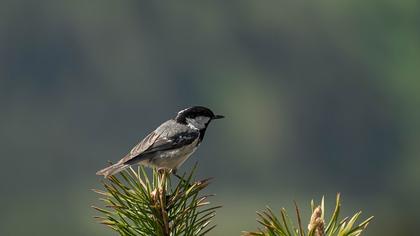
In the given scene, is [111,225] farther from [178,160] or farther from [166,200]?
[178,160]

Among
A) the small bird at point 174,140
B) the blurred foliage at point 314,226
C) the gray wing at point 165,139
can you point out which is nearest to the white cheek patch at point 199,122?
the small bird at point 174,140

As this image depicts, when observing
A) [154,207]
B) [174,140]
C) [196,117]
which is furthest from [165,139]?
[154,207]

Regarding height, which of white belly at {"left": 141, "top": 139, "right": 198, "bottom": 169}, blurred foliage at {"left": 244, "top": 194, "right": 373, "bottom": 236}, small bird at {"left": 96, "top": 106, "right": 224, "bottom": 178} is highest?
small bird at {"left": 96, "top": 106, "right": 224, "bottom": 178}

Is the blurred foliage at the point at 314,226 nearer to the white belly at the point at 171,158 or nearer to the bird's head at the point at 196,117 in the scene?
the white belly at the point at 171,158

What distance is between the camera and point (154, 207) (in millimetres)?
5766

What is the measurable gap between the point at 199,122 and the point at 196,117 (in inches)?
3.1

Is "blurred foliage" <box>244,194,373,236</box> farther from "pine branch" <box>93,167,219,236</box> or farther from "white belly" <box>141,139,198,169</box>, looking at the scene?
"white belly" <box>141,139,198,169</box>

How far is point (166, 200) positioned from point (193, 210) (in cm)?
25

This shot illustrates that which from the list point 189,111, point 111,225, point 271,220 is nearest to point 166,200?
point 111,225

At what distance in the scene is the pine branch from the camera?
5590 mm

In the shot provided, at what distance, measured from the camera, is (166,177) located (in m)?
6.22

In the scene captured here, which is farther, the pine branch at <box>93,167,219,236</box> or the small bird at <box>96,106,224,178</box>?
the small bird at <box>96,106,224,178</box>

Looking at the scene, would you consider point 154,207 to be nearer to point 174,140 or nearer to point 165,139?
point 165,139

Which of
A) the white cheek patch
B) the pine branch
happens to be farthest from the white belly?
the pine branch
